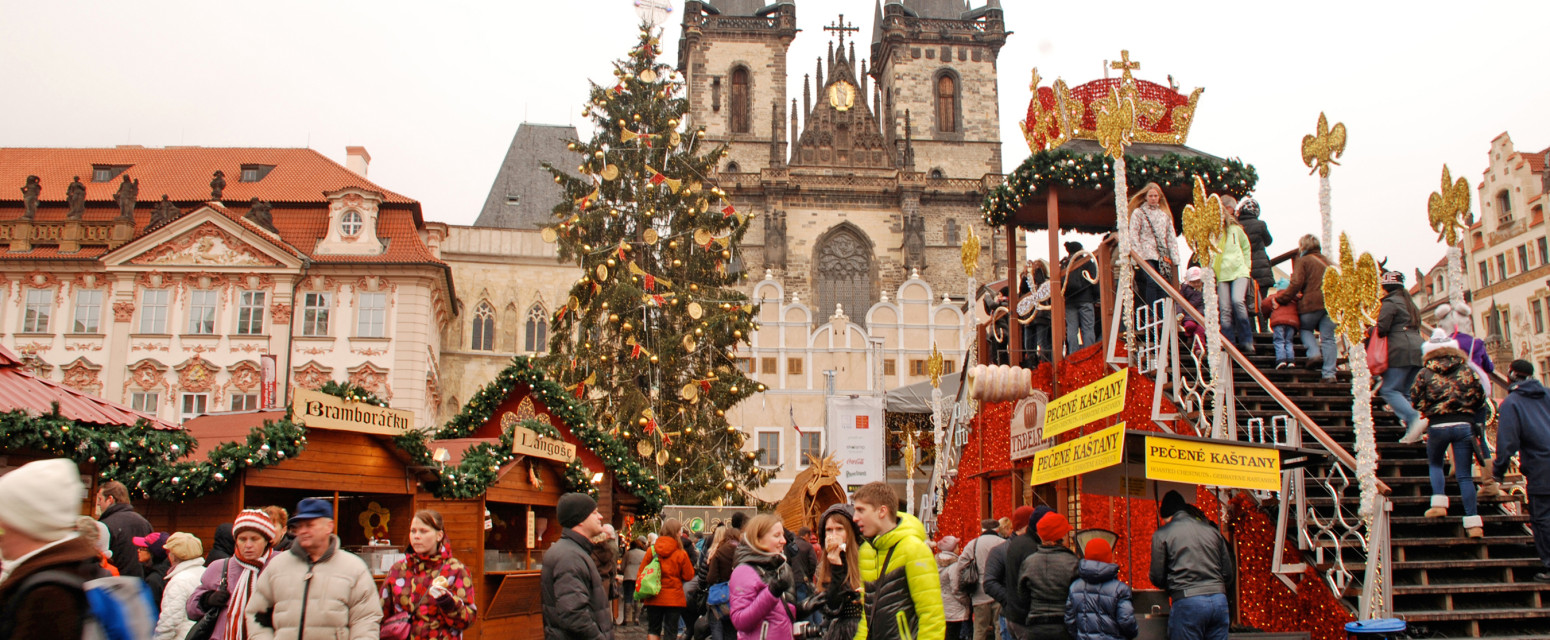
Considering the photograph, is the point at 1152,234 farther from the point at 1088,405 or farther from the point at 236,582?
the point at 236,582

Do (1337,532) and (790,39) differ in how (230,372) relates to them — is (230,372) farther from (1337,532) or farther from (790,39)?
(790,39)

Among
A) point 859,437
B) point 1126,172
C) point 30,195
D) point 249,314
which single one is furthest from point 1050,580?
point 30,195

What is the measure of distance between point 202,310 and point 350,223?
4217 mm

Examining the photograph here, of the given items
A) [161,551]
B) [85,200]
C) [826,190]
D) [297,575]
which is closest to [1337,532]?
[297,575]

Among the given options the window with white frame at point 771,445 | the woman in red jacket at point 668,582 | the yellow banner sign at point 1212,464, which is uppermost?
the window with white frame at point 771,445

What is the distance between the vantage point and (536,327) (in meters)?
38.2

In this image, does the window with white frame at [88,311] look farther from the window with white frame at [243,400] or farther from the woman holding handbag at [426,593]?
the woman holding handbag at [426,593]

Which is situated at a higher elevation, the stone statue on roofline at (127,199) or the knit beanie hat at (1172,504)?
the stone statue on roofline at (127,199)

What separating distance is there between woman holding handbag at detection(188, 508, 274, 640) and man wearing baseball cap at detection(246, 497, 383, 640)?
16.5 inches

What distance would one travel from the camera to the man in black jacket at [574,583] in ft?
18.9

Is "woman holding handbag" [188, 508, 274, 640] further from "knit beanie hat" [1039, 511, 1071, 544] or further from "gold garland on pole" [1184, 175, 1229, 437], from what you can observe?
"gold garland on pole" [1184, 175, 1229, 437]

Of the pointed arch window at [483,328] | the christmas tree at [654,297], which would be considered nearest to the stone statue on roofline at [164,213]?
the pointed arch window at [483,328]

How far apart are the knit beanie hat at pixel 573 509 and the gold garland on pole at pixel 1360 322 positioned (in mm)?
4921

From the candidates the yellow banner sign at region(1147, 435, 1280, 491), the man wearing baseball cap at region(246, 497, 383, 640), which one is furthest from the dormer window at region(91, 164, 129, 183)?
the yellow banner sign at region(1147, 435, 1280, 491)
